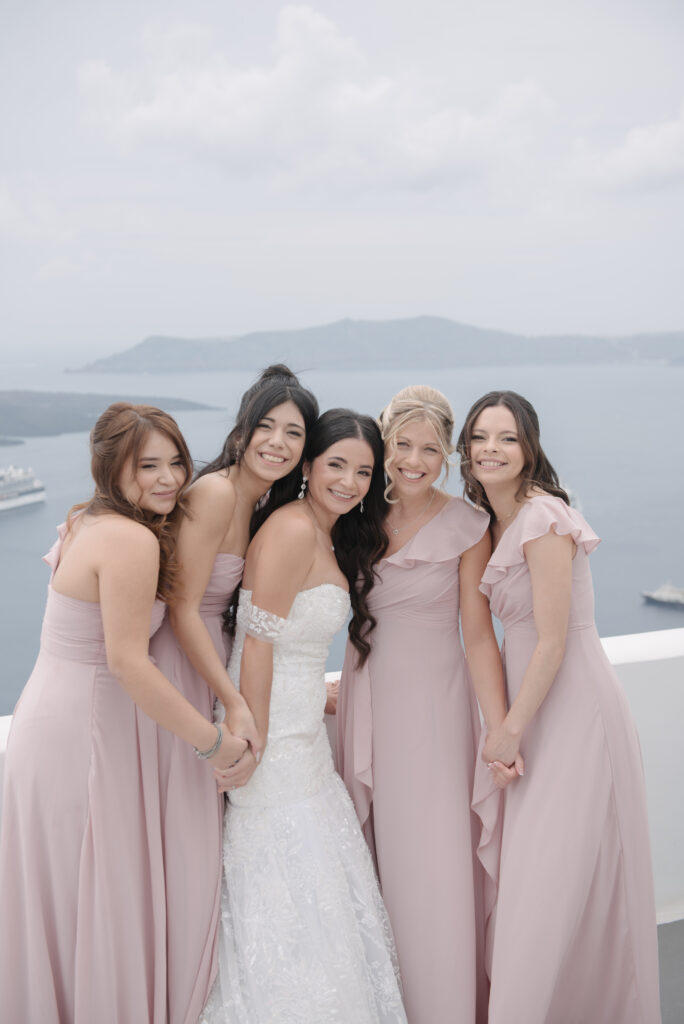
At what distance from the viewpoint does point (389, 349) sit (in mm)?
7773

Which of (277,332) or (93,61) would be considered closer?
(93,61)

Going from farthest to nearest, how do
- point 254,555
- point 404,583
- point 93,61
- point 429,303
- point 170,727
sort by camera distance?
point 429,303 → point 93,61 → point 404,583 → point 254,555 → point 170,727

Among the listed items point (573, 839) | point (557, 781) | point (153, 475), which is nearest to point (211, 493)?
point (153, 475)

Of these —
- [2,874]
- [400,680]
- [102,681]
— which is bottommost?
[2,874]

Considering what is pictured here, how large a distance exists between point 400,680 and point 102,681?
762 millimetres

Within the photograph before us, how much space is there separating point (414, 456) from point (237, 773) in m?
0.87

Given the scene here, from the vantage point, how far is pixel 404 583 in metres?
2.09

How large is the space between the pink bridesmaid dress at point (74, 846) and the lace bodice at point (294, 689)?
0.25 meters

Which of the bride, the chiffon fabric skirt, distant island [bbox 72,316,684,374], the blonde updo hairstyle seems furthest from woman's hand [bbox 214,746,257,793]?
distant island [bbox 72,316,684,374]

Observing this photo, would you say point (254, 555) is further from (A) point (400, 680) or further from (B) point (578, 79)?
(B) point (578, 79)

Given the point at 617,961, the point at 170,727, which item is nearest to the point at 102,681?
the point at 170,727

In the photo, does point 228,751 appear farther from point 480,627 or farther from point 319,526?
point 480,627

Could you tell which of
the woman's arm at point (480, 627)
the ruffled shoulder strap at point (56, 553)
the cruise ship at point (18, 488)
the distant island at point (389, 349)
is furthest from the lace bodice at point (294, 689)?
the cruise ship at point (18, 488)

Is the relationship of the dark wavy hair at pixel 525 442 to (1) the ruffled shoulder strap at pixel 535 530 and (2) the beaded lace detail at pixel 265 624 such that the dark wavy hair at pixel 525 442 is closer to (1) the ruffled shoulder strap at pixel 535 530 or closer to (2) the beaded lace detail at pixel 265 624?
(1) the ruffled shoulder strap at pixel 535 530
